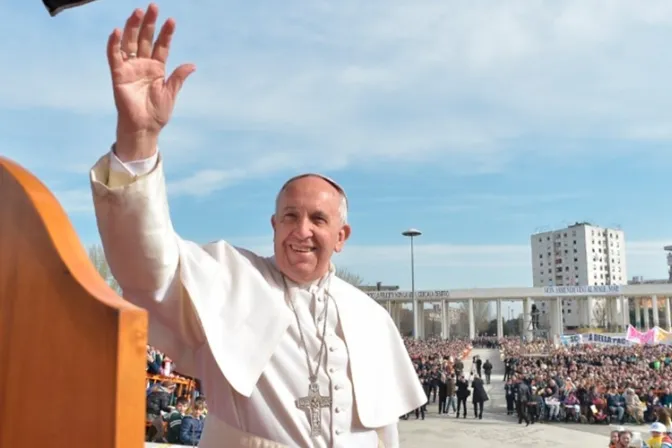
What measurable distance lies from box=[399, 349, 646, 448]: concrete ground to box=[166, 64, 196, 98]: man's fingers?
42.1 ft

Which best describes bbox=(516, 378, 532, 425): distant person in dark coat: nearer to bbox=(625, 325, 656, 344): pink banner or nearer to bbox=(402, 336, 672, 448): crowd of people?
bbox=(402, 336, 672, 448): crowd of people

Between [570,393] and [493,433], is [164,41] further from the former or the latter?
[570,393]

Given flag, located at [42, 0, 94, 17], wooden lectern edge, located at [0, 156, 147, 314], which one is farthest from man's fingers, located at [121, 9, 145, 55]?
wooden lectern edge, located at [0, 156, 147, 314]

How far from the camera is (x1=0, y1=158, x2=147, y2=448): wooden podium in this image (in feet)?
2.68

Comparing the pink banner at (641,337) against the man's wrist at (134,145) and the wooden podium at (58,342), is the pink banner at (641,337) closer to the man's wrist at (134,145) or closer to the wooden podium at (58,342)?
the man's wrist at (134,145)

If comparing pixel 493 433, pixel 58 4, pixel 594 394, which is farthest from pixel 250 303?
pixel 594 394

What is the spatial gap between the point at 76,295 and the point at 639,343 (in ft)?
118

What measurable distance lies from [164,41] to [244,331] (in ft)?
3.16

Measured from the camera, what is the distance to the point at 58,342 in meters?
0.85

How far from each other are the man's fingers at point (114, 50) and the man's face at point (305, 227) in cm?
101

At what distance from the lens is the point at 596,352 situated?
31.1 meters

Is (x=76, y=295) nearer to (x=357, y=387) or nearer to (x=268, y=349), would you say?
(x=268, y=349)

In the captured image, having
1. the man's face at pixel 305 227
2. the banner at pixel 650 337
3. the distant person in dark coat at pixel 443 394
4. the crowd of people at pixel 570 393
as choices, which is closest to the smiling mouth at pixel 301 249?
the man's face at pixel 305 227

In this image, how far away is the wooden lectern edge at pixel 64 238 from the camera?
864 millimetres
